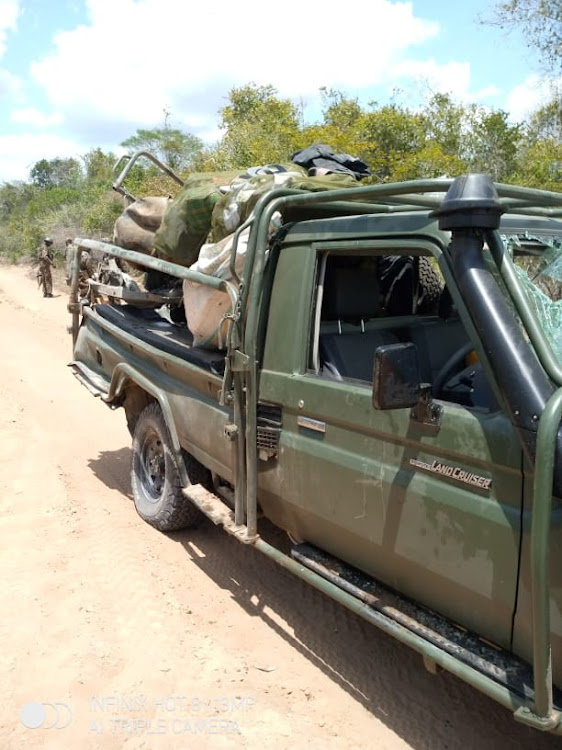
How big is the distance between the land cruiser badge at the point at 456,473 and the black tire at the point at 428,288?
165 cm

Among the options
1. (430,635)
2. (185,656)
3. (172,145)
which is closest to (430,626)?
(430,635)

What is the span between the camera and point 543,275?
2727mm

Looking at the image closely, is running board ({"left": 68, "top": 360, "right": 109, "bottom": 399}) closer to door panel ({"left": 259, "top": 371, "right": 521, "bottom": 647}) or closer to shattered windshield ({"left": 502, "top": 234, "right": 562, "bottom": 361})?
door panel ({"left": 259, "top": 371, "right": 521, "bottom": 647})

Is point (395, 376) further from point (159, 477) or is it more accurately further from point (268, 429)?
point (159, 477)

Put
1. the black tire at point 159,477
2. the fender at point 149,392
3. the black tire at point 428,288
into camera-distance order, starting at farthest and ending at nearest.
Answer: the black tire at point 159,477 → the fender at point 149,392 → the black tire at point 428,288

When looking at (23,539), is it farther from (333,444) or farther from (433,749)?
(433,749)

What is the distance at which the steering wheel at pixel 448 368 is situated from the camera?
2.81 m

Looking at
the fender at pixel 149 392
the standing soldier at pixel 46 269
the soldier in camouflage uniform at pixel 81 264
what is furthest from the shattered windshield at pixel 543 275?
the standing soldier at pixel 46 269

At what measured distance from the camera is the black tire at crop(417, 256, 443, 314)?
394cm

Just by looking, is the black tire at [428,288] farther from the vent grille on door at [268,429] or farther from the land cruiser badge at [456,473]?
the land cruiser badge at [456,473]

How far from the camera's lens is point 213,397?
3.68 m

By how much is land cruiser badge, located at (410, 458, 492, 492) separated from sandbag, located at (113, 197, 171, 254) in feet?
10.3

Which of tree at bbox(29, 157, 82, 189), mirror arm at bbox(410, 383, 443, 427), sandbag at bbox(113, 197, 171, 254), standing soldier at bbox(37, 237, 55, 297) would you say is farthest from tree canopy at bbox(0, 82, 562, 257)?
tree at bbox(29, 157, 82, 189)

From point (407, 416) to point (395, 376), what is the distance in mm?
318
